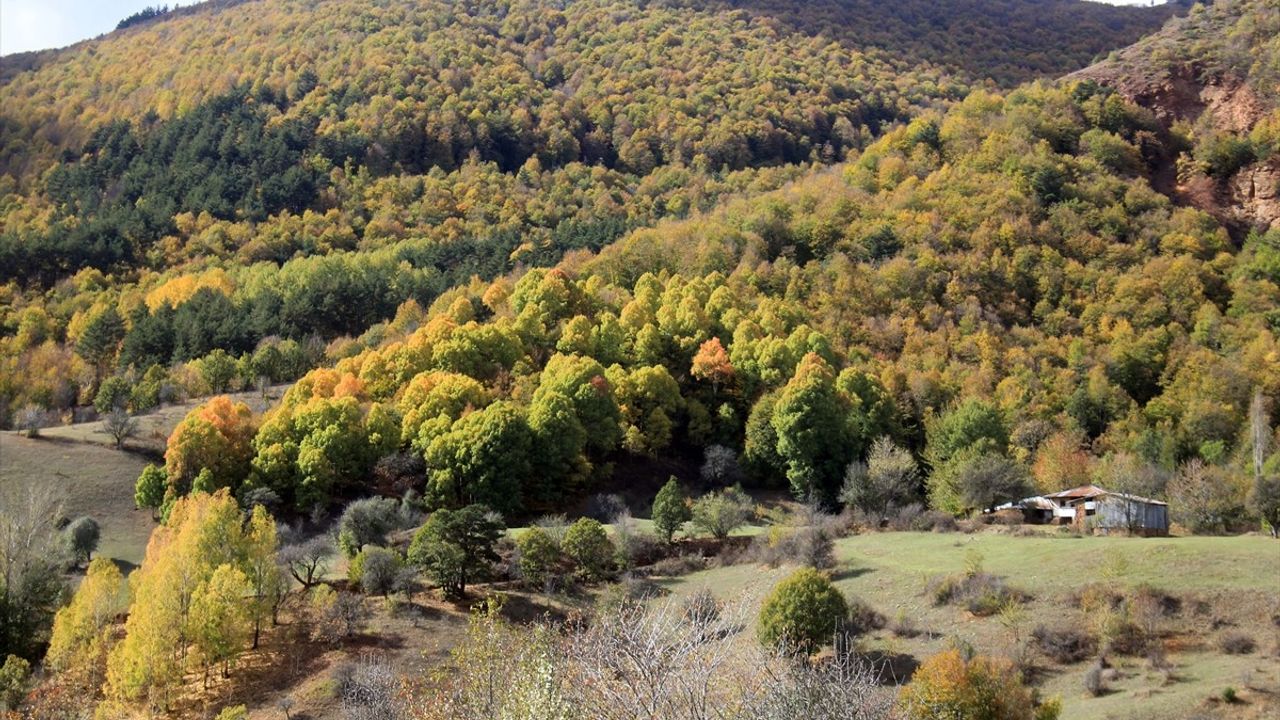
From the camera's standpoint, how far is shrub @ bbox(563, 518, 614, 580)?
3866cm

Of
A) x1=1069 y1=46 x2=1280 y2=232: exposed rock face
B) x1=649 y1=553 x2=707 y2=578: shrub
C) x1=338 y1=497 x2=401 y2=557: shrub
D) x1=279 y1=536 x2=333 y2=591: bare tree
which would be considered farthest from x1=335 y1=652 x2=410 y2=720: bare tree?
x1=1069 y1=46 x2=1280 y2=232: exposed rock face

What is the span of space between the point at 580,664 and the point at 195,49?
166 m

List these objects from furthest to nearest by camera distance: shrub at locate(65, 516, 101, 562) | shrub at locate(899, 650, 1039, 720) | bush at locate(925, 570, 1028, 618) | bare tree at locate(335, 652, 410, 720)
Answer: shrub at locate(65, 516, 101, 562), bush at locate(925, 570, 1028, 618), bare tree at locate(335, 652, 410, 720), shrub at locate(899, 650, 1039, 720)

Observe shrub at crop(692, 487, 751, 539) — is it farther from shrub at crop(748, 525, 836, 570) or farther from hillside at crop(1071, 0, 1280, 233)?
hillside at crop(1071, 0, 1280, 233)

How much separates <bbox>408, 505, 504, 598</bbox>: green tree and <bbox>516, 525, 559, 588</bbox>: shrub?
4.13 feet

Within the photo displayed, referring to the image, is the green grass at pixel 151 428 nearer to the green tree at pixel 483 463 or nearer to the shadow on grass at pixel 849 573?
the green tree at pixel 483 463

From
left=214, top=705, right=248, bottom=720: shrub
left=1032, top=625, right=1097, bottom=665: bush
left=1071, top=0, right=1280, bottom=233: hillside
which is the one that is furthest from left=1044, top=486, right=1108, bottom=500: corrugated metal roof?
left=1071, top=0, right=1280, bottom=233: hillside

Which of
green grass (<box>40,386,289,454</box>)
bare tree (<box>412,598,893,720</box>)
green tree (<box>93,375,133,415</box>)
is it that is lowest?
green grass (<box>40,386,289,454</box>)

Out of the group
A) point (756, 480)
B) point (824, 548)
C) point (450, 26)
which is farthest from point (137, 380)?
point (450, 26)

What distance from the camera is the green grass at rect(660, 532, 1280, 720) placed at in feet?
85.8

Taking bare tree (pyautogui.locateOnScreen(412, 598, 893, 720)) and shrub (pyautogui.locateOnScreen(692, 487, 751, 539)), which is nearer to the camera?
bare tree (pyautogui.locateOnScreen(412, 598, 893, 720))

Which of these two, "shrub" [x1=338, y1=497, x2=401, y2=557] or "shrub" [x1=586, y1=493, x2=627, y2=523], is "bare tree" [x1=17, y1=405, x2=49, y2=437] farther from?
"shrub" [x1=586, y1=493, x2=627, y2=523]

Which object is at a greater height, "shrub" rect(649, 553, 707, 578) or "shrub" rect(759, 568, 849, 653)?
"shrub" rect(759, 568, 849, 653)

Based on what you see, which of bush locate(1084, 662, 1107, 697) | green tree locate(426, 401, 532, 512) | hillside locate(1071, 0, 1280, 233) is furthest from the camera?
hillside locate(1071, 0, 1280, 233)
